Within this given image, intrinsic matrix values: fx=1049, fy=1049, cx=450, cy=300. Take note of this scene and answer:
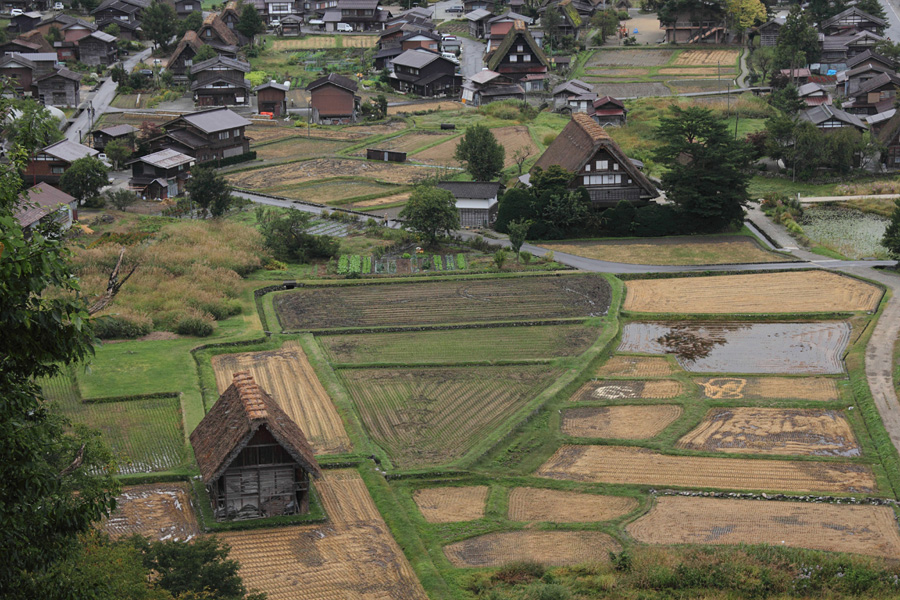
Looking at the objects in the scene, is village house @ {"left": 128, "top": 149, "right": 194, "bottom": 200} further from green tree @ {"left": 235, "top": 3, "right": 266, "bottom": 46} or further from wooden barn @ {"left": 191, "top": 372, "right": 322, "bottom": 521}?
green tree @ {"left": 235, "top": 3, "right": 266, "bottom": 46}

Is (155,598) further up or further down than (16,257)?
further down

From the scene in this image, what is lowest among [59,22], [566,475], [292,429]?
[566,475]

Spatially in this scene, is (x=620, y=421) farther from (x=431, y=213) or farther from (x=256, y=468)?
(x=431, y=213)

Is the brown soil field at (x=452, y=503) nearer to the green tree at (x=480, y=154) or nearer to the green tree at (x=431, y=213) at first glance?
the green tree at (x=431, y=213)

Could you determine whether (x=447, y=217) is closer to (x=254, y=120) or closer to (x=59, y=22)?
(x=254, y=120)

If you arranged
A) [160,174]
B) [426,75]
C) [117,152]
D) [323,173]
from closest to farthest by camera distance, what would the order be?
[160,174], [117,152], [323,173], [426,75]

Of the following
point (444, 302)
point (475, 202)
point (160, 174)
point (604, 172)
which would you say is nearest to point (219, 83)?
point (160, 174)

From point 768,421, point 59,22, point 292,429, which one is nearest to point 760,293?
point 768,421
